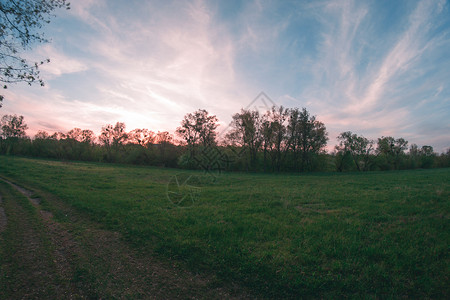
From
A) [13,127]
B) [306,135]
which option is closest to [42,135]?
[13,127]

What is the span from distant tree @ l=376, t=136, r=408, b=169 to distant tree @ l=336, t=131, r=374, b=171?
14.6ft

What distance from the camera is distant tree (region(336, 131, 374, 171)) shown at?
187 feet

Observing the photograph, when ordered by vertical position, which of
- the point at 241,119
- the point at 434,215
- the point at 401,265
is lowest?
the point at 401,265

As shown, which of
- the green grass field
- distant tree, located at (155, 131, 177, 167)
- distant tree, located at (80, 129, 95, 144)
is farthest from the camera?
distant tree, located at (80, 129, 95, 144)

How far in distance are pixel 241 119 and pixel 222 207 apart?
116ft

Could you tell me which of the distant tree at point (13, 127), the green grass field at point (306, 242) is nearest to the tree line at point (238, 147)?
the distant tree at point (13, 127)

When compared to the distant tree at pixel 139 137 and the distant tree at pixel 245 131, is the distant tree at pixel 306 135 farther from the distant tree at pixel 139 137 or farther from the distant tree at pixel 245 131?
the distant tree at pixel 139 137

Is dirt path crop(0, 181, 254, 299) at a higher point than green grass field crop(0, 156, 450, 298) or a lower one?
lower

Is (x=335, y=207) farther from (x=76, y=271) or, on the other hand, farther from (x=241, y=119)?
(x=241, y=119)

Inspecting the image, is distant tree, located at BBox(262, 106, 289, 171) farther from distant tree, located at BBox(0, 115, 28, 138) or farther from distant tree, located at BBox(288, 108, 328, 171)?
distant tree, located at BBox(0, 115, 28, 138)

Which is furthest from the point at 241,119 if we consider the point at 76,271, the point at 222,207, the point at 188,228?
the point at 76,271

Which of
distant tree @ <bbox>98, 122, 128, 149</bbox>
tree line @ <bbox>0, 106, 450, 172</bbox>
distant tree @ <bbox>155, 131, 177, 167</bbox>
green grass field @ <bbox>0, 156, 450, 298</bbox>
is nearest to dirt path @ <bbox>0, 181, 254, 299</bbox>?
green grass field @ <bbox>0, 156, 450, 298</bbox>

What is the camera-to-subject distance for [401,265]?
4.39 meters

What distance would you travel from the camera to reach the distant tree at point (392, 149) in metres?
60.4
